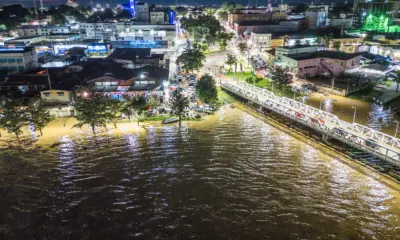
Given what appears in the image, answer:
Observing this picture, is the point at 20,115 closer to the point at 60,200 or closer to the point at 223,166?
the point at 60,200

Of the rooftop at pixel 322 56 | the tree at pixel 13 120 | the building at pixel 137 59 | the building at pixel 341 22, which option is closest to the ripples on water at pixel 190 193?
the tree at pixel 13 120

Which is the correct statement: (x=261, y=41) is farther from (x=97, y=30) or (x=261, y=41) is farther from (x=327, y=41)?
(x=97, y=30)

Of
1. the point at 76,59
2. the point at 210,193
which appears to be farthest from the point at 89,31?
the point at 210,193

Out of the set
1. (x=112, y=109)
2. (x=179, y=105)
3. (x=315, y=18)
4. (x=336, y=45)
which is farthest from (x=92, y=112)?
(x=315, y=18)

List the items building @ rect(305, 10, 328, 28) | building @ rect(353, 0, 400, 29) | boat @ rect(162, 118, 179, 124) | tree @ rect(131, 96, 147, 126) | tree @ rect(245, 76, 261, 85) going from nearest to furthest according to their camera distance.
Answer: tree @ rect(131, 96, 147, 126) → boat @ rect(162, 118, 179, 124) → tree @ rect(245, 76, 261, 85) → building @ rect(353, 0, 400, 29) → building @ rect(305, 10, 328, 28)

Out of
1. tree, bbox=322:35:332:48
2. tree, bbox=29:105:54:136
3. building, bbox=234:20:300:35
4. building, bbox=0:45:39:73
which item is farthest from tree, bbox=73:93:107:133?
building, bbox=234:20:300:35

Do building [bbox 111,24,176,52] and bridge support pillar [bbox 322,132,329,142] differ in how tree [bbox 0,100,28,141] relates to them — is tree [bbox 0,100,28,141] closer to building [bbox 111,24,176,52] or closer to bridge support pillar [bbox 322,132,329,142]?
bridge support pillar [bbox 322,132,329,142]

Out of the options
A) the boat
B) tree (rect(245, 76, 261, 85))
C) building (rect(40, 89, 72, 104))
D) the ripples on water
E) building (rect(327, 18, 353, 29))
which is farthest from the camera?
building (rect(327, 18, 353, 29))

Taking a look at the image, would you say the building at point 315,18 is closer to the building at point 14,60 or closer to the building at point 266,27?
the building at point 266,27
